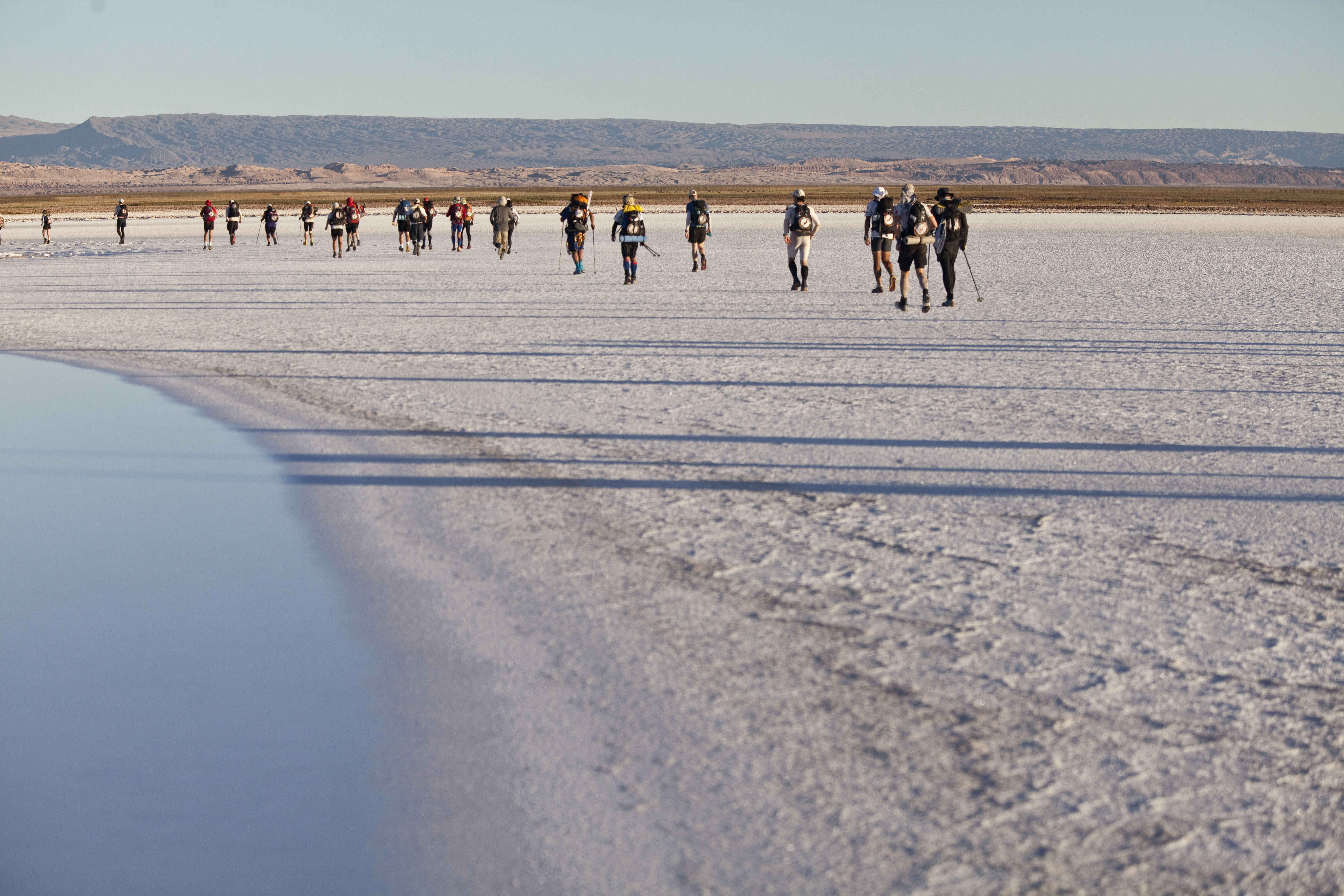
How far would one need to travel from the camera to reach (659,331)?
48.9 feet

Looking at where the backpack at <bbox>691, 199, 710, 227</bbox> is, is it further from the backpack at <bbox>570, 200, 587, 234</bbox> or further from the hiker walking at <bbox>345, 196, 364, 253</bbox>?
the hiker walking at <bbox>345, 196, 364, 253</bbox>

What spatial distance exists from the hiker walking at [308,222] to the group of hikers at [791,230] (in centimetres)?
28

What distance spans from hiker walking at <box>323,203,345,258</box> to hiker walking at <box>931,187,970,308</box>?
19.3m

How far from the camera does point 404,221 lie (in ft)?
108

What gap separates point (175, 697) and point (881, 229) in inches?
617

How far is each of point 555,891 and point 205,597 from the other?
2.93 metres

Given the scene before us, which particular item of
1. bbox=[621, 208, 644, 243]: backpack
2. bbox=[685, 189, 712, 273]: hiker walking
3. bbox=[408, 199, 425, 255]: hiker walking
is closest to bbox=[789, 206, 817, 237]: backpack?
bbox=[621, 208, 644, 243]: backpack

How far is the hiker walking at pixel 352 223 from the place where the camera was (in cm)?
3333

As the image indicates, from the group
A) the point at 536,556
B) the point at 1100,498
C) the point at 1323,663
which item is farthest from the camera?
the point at 1100,498

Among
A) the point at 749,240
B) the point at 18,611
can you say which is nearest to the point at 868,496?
the point at 18,611

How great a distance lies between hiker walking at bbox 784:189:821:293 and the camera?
1889cm

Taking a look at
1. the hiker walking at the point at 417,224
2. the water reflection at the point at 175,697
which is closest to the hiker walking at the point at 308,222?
the hiker walking at the point at 417,224

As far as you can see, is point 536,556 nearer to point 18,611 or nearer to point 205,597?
point 205,597

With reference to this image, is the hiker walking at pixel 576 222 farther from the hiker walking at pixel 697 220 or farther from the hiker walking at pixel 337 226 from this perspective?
the hiker walking at pixel 337 226
